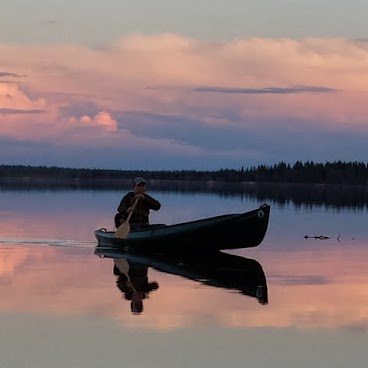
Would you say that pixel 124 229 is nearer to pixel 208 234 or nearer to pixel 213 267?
pixel 208 234

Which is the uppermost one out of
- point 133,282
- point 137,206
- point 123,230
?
point 137,206

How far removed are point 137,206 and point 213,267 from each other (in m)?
3.58

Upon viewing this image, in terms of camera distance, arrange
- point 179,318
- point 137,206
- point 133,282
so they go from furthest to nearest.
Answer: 1. point 137,206
2. point 133,282
3. point 179,318

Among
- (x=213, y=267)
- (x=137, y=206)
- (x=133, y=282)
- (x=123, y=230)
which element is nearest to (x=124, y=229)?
(x=123, y=230)

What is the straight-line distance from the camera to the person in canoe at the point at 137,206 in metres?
20.2

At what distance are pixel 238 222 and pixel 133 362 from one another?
443 inches

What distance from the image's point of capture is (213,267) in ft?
57.6

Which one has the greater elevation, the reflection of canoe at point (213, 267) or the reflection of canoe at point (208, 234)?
the reflection of canoe at point (208, 234)

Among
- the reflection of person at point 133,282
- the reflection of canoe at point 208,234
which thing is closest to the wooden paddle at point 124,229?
the reflection of canoe at point 208,234

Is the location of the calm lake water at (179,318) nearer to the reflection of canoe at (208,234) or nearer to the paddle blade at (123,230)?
the reflection of canoe at (208,234)

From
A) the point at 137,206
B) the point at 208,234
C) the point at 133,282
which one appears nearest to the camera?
the point at 133,282

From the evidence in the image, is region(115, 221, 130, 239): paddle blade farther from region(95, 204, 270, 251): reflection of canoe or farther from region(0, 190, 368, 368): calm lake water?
region(0, 190, 368, 368): calm lake water

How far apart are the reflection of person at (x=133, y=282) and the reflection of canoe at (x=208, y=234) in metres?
1.36

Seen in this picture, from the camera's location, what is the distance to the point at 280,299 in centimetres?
Result: 1330
